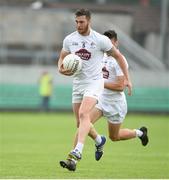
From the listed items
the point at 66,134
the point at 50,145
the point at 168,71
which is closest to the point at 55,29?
the point at 168,71

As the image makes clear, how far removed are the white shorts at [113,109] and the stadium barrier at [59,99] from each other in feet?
75.0

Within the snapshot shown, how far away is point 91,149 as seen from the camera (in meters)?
18.6

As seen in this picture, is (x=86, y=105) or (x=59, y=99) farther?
(x=59, y=99)

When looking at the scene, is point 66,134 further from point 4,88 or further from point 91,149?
point 4,88

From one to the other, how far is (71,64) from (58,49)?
92.8ft

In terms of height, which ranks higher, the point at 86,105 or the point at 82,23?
the point at 82,23

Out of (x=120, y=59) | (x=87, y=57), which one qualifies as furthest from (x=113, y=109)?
(x=87, y=57)

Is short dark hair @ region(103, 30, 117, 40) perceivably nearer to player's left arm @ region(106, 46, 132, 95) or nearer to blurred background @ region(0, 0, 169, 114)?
player's left arm @ region(106, 46, 132, 95)

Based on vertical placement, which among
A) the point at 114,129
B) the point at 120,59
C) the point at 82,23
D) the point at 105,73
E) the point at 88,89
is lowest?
the point at 114,129

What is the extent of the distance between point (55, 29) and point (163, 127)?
13986mm

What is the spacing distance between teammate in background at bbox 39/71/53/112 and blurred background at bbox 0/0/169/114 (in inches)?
2.8

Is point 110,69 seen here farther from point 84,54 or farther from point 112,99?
point 84,54

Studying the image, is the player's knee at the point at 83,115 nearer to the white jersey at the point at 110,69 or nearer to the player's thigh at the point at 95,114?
the player's thigh at the point at 95,114

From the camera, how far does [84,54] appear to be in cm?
1338
